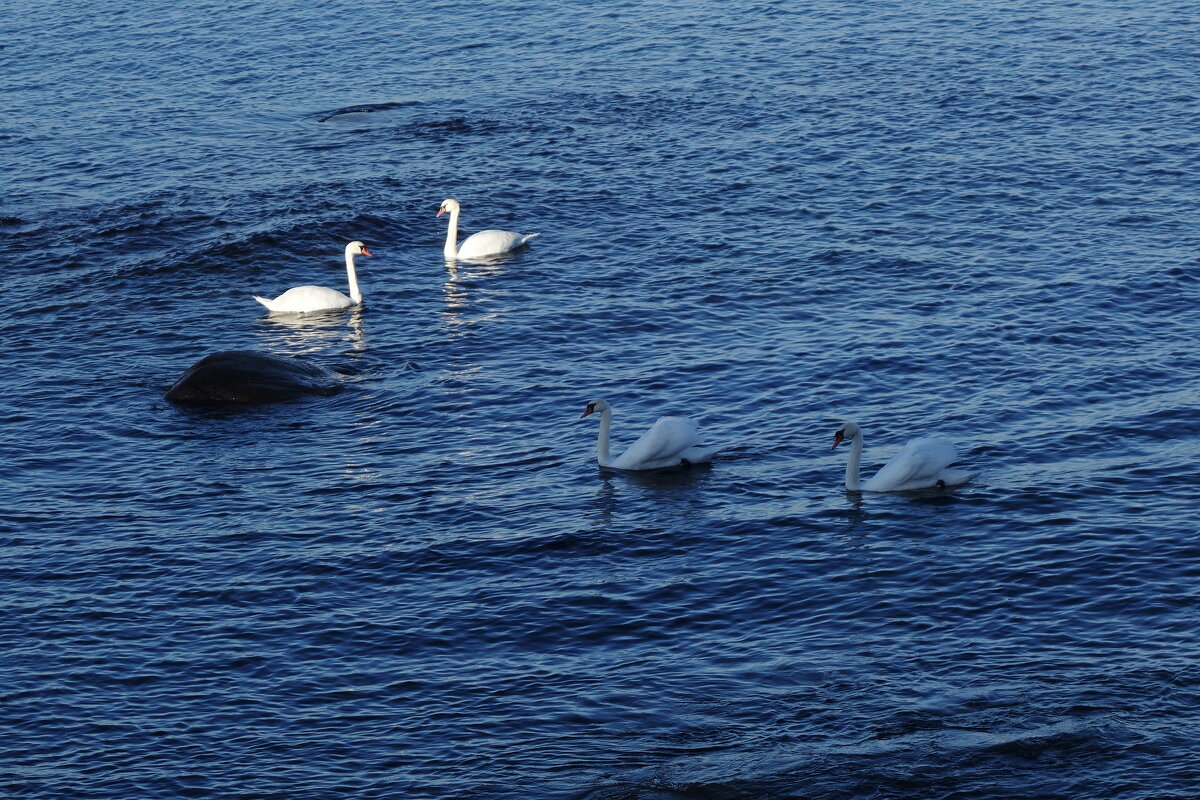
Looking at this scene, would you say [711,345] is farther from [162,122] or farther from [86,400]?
[162,122]

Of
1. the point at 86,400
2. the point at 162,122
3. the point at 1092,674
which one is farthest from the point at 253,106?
the point at 1092,674

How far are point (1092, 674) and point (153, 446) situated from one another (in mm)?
14164

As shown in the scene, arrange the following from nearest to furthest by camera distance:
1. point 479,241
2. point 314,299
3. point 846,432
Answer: point 846,432
point 314,299
point 479,241

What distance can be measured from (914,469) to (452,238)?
1467 cm

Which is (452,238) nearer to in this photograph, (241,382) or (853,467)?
(241,382)

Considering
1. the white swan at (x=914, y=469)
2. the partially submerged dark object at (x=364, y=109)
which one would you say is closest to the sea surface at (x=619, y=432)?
the partially submerged dark object at (x=364, y=109)

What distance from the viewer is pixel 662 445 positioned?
2272 cm

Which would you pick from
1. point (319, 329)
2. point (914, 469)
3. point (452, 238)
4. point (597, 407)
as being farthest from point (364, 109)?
point (914, 469)

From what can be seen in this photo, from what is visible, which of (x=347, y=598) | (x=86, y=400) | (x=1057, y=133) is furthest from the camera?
(x=1057, y=133)

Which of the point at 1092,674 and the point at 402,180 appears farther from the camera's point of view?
the point at 402,180

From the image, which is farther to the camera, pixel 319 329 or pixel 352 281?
pixel 352 281

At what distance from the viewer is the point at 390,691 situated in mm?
17328

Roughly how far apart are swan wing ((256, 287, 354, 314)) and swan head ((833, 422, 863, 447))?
448 inches

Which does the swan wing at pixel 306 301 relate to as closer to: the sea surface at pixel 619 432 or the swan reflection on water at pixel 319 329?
the swan reflection on water at pixel 319 329
